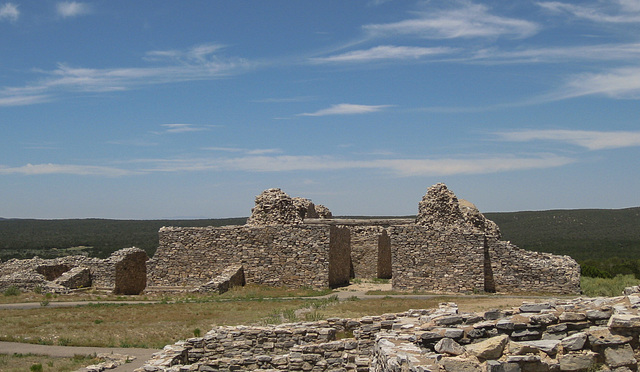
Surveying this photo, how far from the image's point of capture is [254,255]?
88.4ft

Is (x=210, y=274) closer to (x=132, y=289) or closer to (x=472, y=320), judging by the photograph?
(x=132, y=289)

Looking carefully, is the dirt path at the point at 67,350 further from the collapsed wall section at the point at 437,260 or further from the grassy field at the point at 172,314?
the collapsed wall section at the point at 437,260

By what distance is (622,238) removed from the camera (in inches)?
2817

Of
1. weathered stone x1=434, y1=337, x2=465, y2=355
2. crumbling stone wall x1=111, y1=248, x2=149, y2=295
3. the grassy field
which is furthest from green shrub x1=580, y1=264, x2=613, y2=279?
weathered stone x1=434, y1=337, x2=465, y2=355

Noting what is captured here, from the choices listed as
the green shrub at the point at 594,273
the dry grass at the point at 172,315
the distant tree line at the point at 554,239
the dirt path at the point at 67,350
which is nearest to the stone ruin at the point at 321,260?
the dry grass at the point at 172,315

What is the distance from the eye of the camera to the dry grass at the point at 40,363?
42.7 feet

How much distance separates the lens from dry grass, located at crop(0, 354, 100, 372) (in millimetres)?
13000

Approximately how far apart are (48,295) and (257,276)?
8.77 meters

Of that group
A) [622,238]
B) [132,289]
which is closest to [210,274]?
[132,289]

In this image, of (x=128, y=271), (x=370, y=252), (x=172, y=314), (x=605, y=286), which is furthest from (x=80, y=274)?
(x=605, y=286)

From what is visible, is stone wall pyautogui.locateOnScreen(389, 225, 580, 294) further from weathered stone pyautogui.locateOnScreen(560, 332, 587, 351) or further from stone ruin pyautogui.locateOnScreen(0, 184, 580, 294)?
weathered stone pyautogui.locateOnScreen(560, 332, 587, 351)

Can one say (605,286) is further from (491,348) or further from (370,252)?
(491,348)

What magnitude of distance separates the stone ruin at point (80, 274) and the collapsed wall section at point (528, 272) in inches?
668

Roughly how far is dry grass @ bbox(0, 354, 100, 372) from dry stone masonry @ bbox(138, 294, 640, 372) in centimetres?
209
